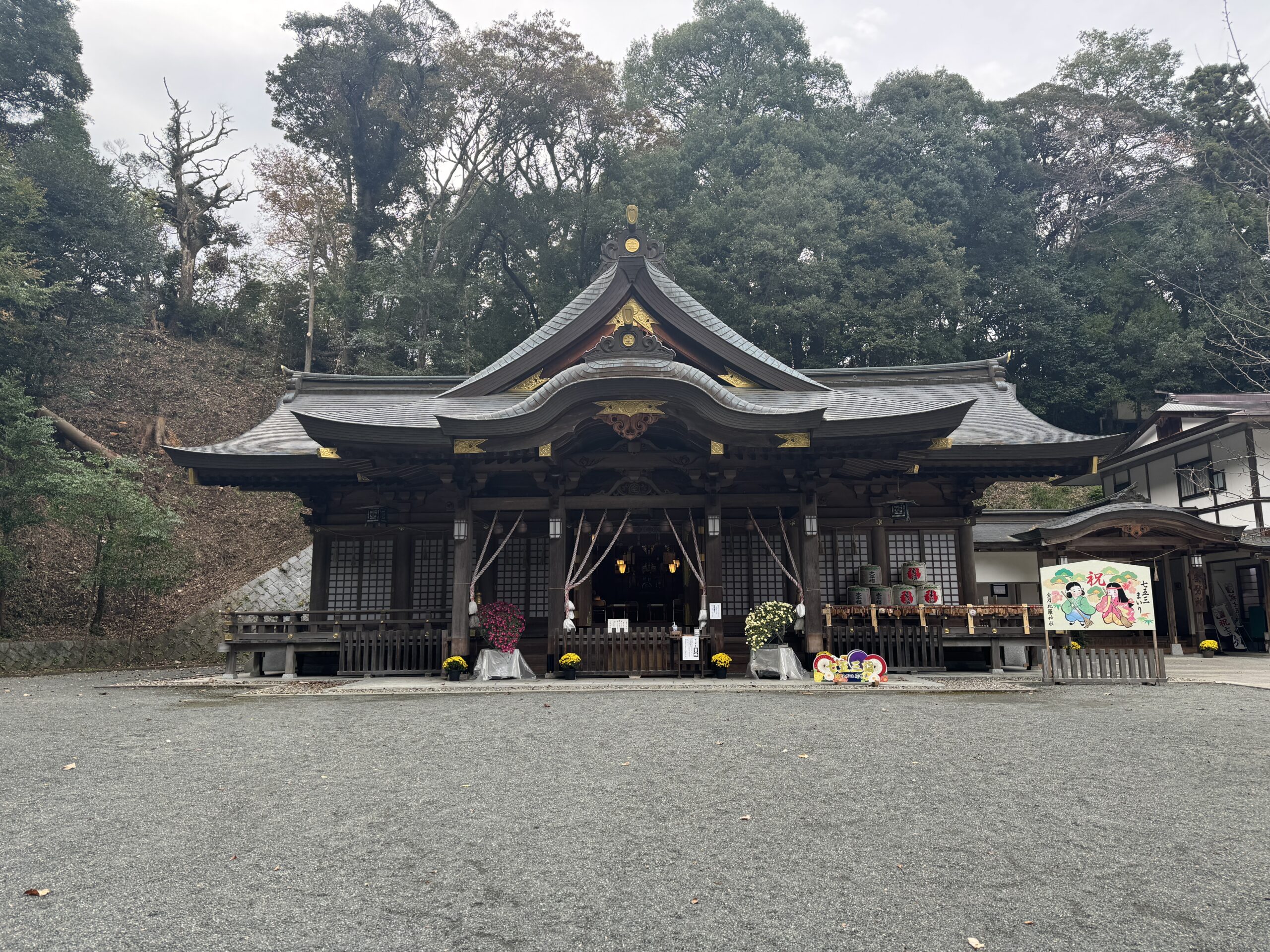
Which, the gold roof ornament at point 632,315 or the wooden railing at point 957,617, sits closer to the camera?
the wooden railing at point 957,617

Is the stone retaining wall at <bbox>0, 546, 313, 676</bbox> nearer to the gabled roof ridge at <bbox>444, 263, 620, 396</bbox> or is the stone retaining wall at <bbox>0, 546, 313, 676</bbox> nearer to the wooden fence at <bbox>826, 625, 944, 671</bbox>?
the gabled roof ridge at <bbox>444, 263, 620, 396</bbox>

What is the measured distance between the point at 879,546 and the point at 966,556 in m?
1.87

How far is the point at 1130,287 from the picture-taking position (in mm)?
35906

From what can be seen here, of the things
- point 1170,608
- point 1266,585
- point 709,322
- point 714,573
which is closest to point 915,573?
point 714,573

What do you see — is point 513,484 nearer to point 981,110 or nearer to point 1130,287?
point 1130,287

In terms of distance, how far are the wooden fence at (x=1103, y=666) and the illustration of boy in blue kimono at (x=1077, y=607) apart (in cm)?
47

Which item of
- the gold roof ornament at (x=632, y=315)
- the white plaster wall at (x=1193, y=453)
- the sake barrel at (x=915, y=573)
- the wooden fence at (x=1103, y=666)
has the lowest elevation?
the wooden fence at (x=1103, y=666)

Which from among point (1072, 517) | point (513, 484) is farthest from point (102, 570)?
point (1072, 517)

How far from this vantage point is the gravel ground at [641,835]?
3.45 meters

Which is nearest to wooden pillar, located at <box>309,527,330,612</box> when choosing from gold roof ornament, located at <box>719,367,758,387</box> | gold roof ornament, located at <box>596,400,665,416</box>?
gold roof ornament, located at <box>596,400,665,416</box>

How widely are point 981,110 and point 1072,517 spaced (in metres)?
29.0

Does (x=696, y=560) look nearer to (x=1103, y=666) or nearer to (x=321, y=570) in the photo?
(x=1103, y=666)

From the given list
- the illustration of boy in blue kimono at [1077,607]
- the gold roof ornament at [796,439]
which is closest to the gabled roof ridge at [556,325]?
the gold roof ornament at [796,439]

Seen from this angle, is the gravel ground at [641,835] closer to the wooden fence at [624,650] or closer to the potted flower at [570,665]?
the potted flower at [570,665]
